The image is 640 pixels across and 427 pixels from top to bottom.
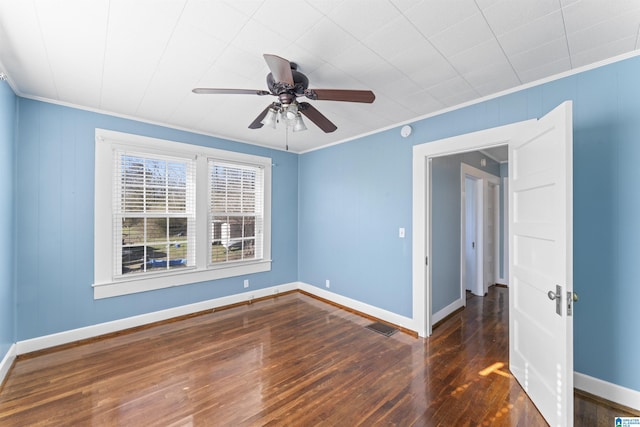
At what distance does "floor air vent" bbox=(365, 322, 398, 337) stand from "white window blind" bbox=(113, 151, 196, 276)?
2.60m

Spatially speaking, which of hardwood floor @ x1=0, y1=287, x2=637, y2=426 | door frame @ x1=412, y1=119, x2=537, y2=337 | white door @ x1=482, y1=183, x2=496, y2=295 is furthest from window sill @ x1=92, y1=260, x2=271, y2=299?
white door @ x1=482, y1=183, x2=496, y2=295

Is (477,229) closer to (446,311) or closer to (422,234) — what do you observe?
(446,311)

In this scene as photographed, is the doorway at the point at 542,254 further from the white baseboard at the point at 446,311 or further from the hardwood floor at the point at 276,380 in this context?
the white baseboard at the point at 446,311

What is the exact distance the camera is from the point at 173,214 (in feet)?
11.7

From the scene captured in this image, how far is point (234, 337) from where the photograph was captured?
312 cm

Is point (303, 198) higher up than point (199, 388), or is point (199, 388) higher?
point (303, 198)

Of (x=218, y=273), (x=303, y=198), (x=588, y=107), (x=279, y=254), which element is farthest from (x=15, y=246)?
(x=588, y=107)

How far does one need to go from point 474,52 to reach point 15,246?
438 centimetres

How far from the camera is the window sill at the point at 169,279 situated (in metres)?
3.10

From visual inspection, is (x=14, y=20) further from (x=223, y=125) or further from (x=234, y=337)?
(x=234, y=337)

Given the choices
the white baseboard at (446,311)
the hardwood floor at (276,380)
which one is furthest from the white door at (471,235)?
the hardwood floor at (276,380)

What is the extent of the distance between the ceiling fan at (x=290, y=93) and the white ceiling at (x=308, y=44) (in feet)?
0.71

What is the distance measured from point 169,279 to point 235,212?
4.27 ft

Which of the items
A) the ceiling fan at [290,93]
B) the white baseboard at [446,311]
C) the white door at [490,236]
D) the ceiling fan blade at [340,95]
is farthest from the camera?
the white door at [490,236]
